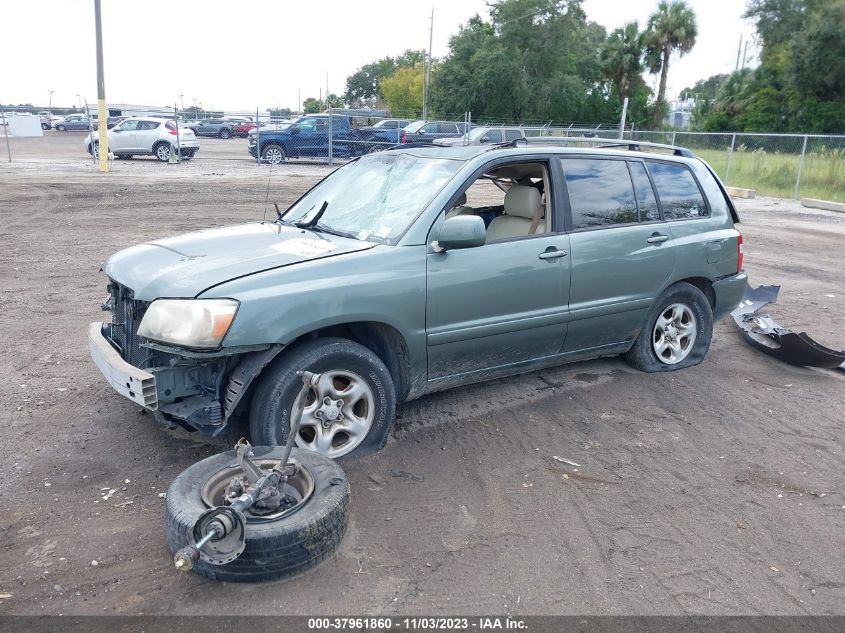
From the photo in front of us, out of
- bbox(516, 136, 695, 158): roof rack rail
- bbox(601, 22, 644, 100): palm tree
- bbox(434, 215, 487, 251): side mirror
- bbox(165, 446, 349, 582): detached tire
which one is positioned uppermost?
bbox(601, 22, 644, 100): palm tree

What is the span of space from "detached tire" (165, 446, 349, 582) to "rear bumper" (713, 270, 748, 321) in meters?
3.89

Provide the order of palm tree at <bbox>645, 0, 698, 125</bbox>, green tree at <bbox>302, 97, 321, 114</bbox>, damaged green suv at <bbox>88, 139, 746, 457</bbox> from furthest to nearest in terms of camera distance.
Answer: green tree at <bbox>302, 97, 321, 114</bbox>, palm tree at <bbox>645, 0, 698, 125</bbox>, damaged green suv at <bbox>88, 139, 746, 457</bbox>

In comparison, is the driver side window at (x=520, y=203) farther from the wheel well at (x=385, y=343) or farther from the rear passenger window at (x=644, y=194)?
the wheel well at (x=385, y=343)

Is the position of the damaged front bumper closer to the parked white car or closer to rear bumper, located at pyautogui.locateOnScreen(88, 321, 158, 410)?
rear bumper, located at pyautogui.locateOnScreen(88, 321, 158, 410)

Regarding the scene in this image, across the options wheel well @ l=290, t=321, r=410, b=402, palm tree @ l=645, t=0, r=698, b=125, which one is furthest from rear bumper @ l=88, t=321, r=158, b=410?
palm tree @ l=645, t=0, r=698, b=125

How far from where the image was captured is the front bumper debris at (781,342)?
587cm

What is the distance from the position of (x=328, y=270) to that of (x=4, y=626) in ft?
7.00

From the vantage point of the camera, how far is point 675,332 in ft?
18.8

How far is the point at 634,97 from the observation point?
50.7 meters

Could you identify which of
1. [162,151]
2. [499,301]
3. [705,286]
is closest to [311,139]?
[162,151]

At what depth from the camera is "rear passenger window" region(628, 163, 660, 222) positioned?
537 cm

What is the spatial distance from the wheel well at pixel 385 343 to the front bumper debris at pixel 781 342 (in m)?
3.64

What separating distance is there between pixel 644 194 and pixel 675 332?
1.15 m

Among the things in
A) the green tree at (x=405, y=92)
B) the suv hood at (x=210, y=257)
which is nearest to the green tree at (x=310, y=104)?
the green tree at (x=405, y=92)
